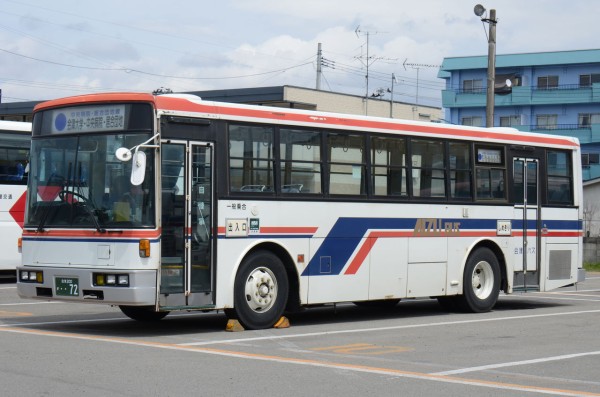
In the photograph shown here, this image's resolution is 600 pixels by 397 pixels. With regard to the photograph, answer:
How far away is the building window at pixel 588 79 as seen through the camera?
Result: 7581 cm

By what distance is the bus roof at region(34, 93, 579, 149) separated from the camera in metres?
14.3

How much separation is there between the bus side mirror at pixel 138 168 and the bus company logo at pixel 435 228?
215 inches

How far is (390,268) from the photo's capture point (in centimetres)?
1708

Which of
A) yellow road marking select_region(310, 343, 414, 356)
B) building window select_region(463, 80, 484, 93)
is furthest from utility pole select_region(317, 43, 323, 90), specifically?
yellow road marking select_region(310, 343, 414, 356)

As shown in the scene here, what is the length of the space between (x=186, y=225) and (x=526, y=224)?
7818mm

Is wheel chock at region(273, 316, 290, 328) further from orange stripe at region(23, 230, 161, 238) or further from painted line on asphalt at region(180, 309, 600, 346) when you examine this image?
orange stripe at region(23, 230, 161, 238)

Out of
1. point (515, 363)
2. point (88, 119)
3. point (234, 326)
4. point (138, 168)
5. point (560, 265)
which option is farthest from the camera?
point (560, 265)

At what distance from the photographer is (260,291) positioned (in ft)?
49.4

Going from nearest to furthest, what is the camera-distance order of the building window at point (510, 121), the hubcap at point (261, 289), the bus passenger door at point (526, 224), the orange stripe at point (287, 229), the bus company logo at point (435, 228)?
the hubcap at point (261, 289)
the orange stripe at point (287, 229)
the bus company logo at point (435, 228)
the bus passenger door at point (526, 224)
the building window at point (510, 121)

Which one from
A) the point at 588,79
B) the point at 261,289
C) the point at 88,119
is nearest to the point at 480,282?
the point at 261,289

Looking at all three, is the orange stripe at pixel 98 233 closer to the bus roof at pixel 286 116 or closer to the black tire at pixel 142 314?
the bus roof at pixel 286 116

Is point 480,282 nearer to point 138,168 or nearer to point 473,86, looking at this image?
point 138,168

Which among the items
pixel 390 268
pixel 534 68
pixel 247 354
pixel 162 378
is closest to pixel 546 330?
pixel 390 268

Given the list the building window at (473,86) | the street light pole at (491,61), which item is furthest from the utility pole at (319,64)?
the street light pole at (491,61)
